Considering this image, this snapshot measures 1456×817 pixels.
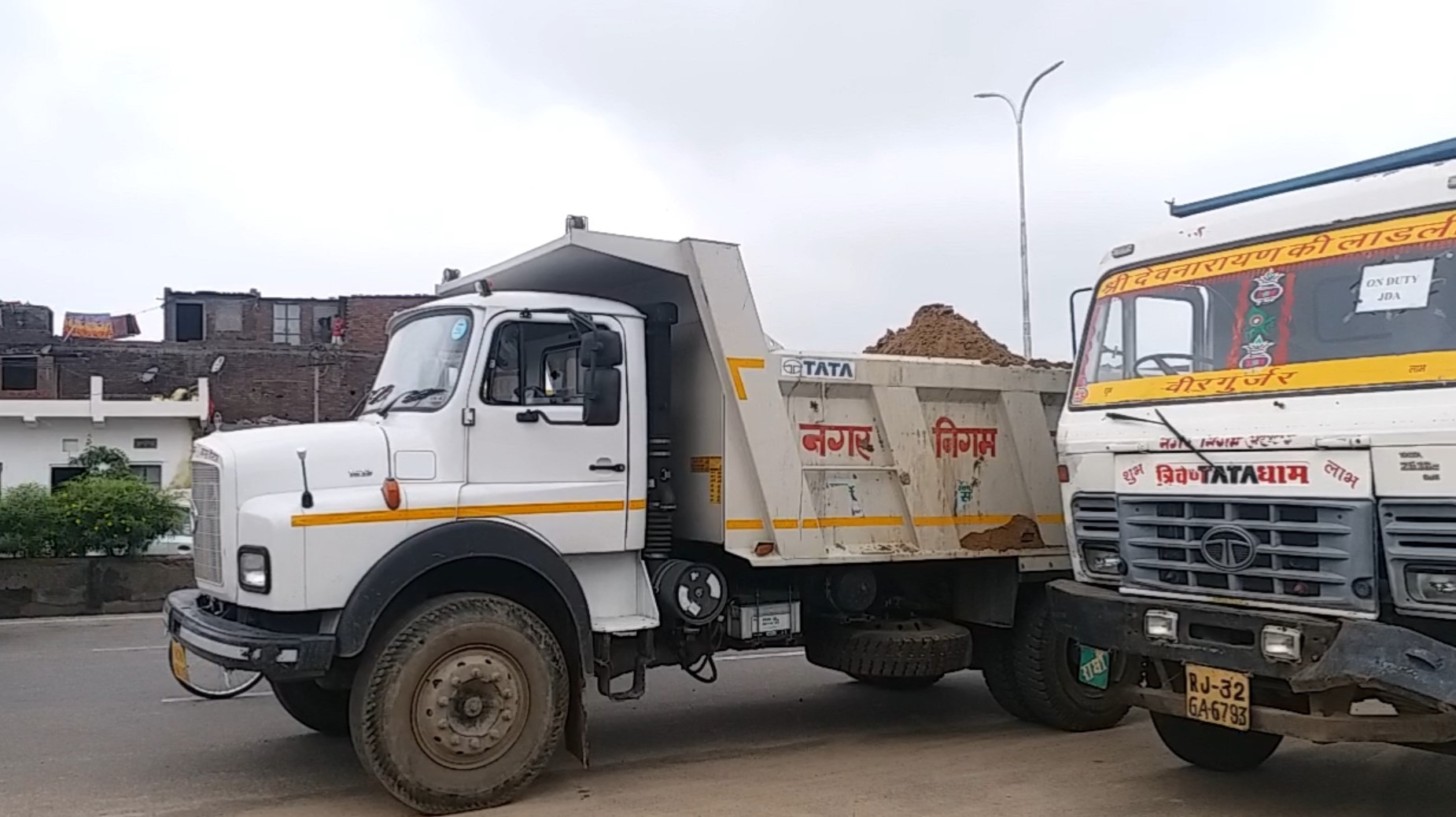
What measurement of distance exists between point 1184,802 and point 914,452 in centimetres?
266

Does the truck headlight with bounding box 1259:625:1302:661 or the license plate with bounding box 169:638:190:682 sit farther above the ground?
the truck headlight with bounding box 1259:625:1302:661

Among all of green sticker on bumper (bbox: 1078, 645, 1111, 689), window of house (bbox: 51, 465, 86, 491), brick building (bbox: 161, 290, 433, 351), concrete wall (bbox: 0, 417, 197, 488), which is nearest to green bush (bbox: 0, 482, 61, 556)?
concrete wall (bbox: 0, 417, 197, 488)

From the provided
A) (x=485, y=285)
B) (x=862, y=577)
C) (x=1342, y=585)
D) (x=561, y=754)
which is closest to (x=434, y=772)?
(x=561, y=754)

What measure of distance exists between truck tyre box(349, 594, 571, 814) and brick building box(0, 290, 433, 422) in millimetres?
24548

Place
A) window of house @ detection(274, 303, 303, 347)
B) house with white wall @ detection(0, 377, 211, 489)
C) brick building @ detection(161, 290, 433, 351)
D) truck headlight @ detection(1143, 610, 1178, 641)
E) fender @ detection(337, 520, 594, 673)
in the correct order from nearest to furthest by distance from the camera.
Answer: truck headlight @ detection(1143, 610, 1178, 641), fender @ detection(337, 520, 594, 673), house with white wall @ detection(0, 377, 211, 489), brick building @ detection(161, 290, 433, 351), window of house @ detection(274, 303, 303, 347)

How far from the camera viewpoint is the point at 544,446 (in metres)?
6.73

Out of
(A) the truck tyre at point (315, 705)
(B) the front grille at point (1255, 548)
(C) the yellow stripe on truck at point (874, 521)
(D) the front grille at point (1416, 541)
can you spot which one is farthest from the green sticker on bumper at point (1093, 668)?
(A) the truck tyre at point (315, 705)

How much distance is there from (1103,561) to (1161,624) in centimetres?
61

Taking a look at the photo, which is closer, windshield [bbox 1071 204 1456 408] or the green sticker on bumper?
windshield [bbox 1071 204 1456 408]

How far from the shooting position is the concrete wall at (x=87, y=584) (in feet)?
52.6

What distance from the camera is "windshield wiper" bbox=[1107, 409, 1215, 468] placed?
19.1ft

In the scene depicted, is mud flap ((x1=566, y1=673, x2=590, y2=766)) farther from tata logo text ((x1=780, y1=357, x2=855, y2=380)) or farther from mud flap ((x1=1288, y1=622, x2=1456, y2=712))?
mud flap ((x1=1288, y1=622, x2=1456, y2=712))

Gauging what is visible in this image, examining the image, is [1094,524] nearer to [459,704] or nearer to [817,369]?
[817,369]

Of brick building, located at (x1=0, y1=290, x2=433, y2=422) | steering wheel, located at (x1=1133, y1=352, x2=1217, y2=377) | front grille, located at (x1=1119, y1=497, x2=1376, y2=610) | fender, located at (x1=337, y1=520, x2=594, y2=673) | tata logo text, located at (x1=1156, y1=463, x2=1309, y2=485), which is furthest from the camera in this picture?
brick building, located at (x1=0, y1=290, x2=433, y2=422)
